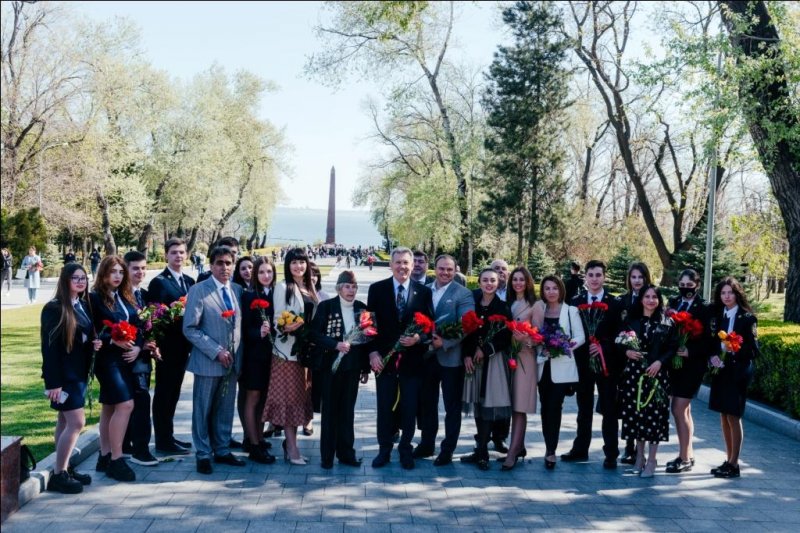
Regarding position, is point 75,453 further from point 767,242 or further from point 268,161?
point 268,161

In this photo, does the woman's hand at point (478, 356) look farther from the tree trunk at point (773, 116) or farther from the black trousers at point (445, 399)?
the tree trunk at point (773, 116)

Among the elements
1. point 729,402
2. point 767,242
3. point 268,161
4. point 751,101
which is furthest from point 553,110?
point 729,402

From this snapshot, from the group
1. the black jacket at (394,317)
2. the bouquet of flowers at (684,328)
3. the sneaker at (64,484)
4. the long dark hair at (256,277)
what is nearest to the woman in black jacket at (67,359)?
the sneaker at (64,484)

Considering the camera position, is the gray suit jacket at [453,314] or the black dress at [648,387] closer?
the black dress at [648,387]

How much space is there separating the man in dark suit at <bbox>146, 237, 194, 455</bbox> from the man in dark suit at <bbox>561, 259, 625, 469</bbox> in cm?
404

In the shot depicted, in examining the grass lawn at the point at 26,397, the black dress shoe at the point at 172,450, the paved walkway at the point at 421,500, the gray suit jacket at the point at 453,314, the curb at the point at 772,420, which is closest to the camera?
the paved walkway at the point at 421,500

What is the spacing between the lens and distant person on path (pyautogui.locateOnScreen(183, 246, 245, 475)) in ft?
22.0

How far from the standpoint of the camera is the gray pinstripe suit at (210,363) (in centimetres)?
672

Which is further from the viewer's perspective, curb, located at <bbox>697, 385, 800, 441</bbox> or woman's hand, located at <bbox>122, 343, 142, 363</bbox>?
curb, located at <bbox>697, 385, 800, 441</bbox>

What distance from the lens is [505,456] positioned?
761cm

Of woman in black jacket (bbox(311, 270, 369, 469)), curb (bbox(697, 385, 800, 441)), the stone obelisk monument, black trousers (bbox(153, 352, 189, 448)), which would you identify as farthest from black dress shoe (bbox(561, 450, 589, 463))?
the stone obelisk monument

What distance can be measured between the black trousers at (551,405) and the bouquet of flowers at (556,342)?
262mm

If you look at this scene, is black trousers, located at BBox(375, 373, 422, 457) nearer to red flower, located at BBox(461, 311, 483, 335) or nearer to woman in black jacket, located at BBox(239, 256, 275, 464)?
red flower, located at BBox(461, 311, 483, 335)

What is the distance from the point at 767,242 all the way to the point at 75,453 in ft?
85.6
